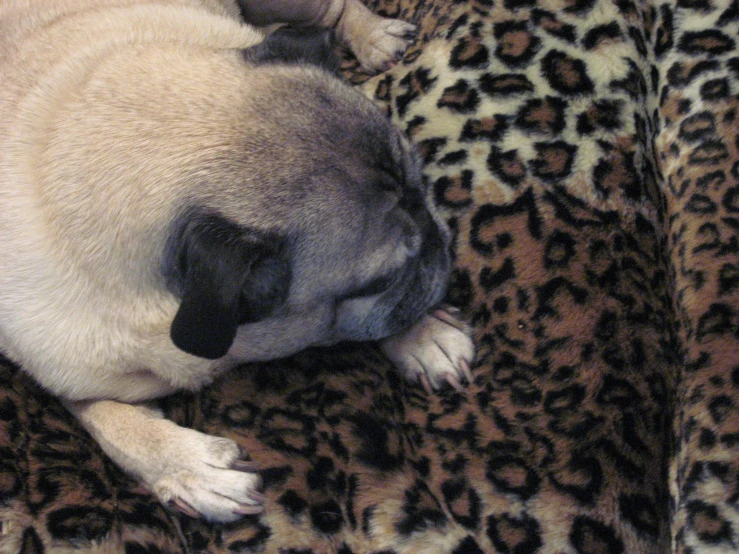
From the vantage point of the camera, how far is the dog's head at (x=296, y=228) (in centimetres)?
131

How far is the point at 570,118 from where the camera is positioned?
1938mm

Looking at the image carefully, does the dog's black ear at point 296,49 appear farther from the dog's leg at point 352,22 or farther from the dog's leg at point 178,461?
the dog's leg at point 178,461

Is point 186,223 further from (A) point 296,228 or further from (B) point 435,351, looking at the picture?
(B) point 435,351

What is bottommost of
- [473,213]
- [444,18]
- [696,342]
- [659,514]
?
[659,514]

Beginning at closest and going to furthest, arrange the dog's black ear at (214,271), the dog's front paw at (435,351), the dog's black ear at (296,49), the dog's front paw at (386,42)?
the dog's black ear at (214,271) → the dog's black ear at (296,49) → the dog's front paw at (435,351) → the dog's front paw at (386,42)

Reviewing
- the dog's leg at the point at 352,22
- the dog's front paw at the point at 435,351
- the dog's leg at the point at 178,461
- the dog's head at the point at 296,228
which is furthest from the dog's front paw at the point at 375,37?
the dog's leg at the point at 178,461

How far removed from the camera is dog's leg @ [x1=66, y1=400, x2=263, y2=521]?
1.56 meters

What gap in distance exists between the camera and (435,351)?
1.82 metres

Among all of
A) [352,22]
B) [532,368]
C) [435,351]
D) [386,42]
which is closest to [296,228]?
[435,351]

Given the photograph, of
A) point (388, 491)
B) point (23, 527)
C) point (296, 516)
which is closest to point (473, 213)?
point (388, 491)

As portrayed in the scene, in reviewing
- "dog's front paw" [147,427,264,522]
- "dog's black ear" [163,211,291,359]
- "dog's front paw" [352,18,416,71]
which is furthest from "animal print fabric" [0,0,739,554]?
"dog's black ear" [163,211,291,359]

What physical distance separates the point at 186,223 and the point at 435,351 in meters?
0.81

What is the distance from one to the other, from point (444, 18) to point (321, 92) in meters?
0.97

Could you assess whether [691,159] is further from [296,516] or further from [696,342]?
[296,516]
